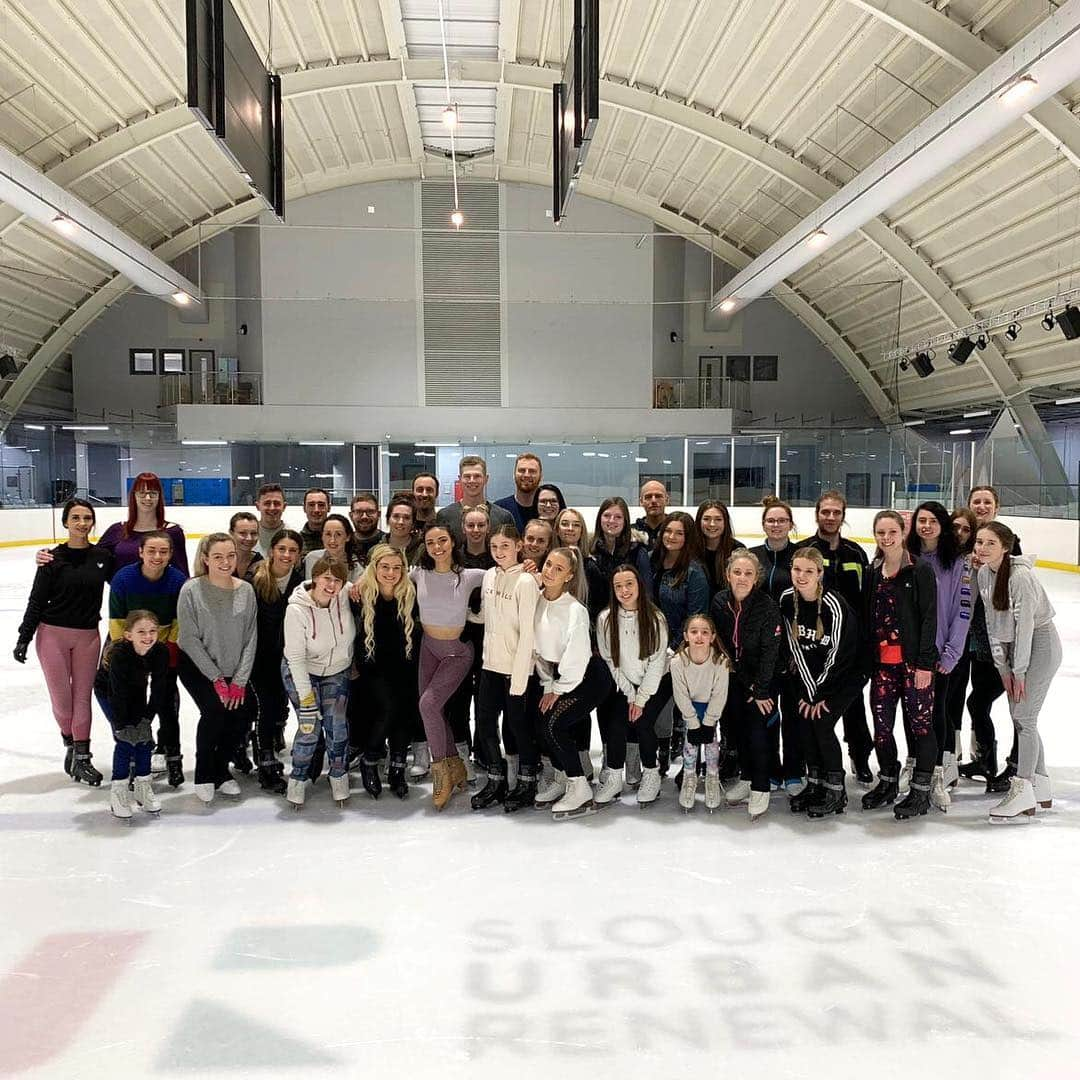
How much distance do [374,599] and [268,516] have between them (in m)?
1.22

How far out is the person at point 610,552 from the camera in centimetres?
478

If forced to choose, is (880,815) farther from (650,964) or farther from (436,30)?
(436,30)

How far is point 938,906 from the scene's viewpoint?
11.5 feet

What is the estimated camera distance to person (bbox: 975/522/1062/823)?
13.9 ft

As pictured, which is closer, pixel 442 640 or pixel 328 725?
pixel 328 725

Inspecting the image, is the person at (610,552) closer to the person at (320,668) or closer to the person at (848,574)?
the person at (848,574)

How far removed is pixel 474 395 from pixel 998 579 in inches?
834

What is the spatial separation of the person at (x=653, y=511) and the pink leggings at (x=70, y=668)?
3085 mm

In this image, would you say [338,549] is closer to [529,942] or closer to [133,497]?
[133,497]

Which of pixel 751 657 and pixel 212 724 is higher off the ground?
pixel 751 657

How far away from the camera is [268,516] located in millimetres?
5395

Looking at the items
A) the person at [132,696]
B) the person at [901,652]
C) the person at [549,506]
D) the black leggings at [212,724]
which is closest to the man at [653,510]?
the person at [549,506]

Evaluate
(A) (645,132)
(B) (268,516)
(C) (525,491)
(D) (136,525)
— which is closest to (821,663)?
(C) (525,491)

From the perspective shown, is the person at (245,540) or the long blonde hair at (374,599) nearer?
the long blonde hair at (374,599)
